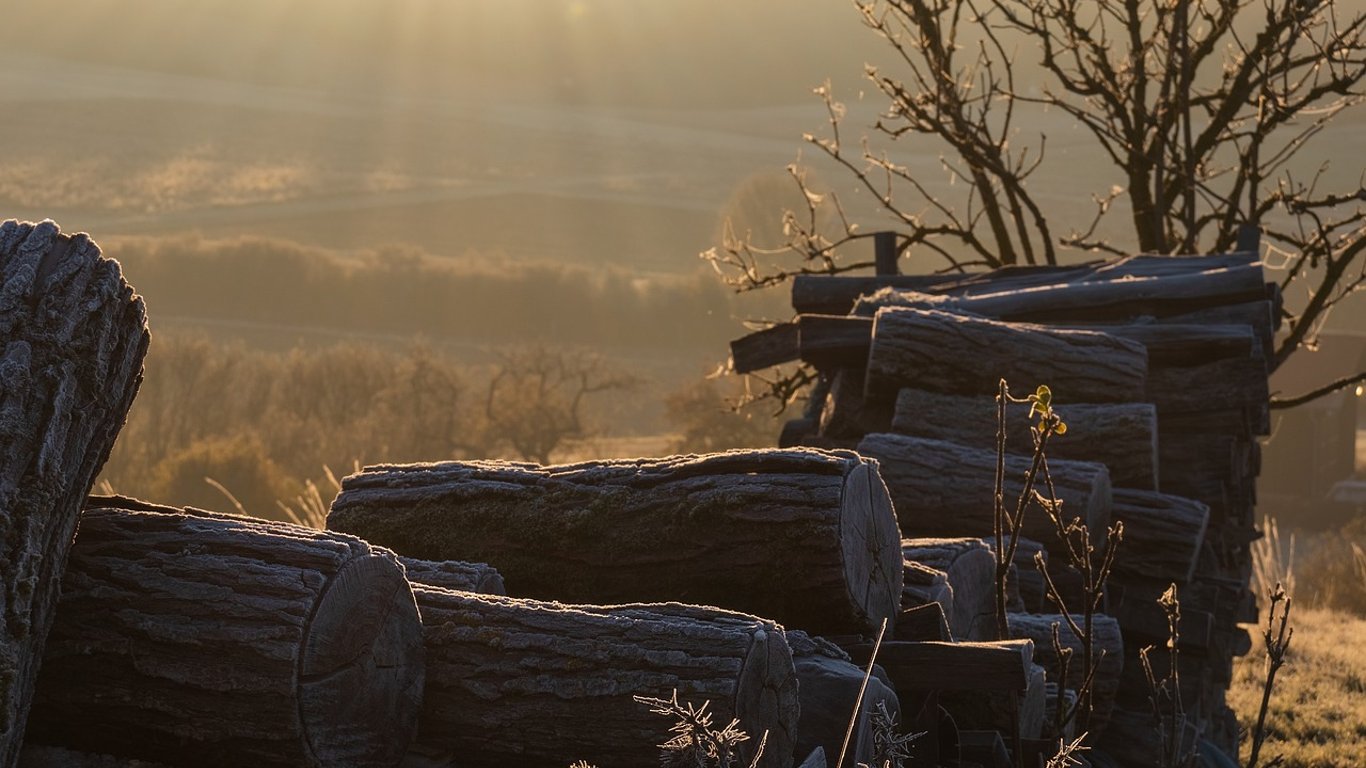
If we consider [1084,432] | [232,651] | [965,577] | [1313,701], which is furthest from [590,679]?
[1313,701]

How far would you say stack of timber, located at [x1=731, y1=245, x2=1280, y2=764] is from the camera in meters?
6.17

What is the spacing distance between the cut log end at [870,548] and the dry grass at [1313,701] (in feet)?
14.0

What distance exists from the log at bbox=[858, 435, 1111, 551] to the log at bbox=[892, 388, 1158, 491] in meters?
0.38

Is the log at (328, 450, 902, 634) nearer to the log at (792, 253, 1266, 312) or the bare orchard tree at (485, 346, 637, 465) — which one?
the log at (792, 253, 1266, 312)

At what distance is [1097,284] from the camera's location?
315 inches

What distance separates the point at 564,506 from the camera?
13.8ft

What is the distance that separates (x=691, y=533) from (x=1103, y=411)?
3296mm

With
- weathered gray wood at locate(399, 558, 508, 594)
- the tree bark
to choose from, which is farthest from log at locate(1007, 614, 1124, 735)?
the tree bark

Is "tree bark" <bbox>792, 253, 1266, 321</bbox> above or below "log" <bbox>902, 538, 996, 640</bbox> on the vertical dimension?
above

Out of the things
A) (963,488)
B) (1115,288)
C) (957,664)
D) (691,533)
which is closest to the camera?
(957,664)

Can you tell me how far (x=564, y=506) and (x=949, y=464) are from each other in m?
2.49

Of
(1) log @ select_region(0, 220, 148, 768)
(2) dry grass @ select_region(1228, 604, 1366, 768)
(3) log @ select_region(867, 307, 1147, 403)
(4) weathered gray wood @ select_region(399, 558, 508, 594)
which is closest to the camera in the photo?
(1) log @ select_region(0, 220, 148, 768)

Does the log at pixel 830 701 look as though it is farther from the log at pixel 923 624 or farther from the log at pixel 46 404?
the log at pixel 46 404

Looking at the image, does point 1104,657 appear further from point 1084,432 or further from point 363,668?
point 363,668
